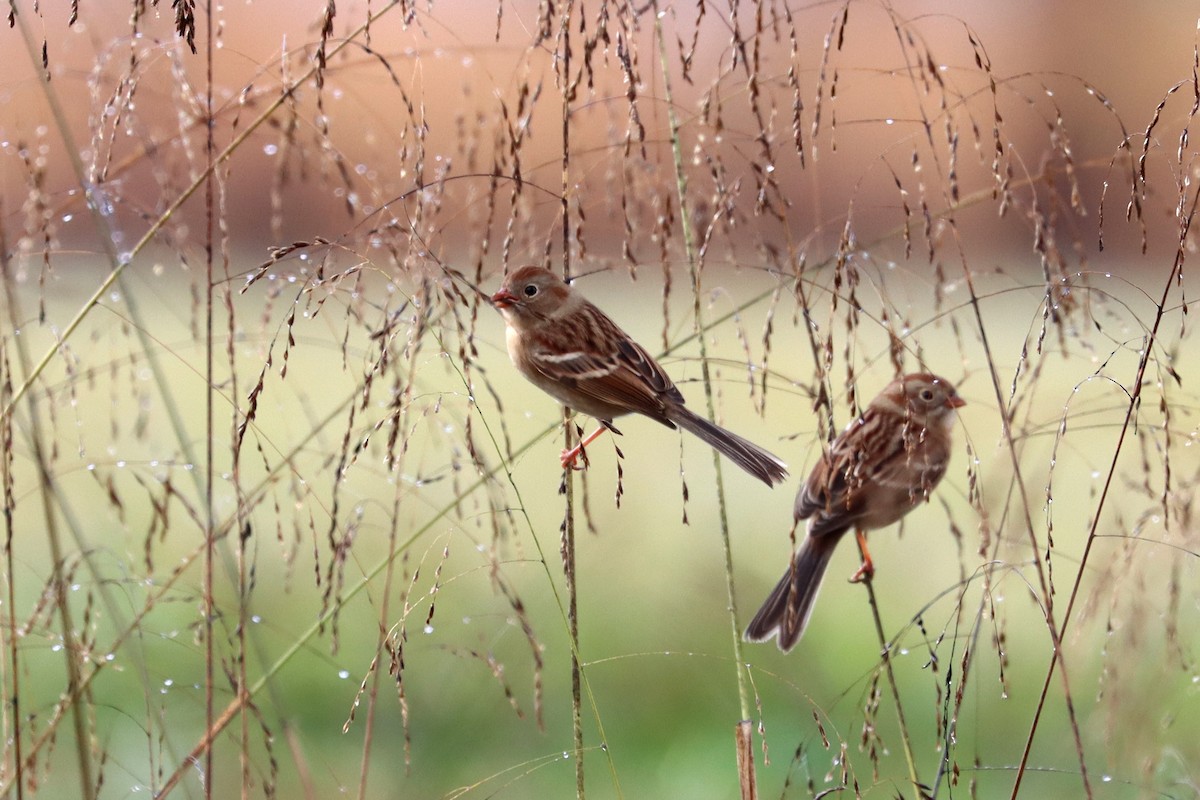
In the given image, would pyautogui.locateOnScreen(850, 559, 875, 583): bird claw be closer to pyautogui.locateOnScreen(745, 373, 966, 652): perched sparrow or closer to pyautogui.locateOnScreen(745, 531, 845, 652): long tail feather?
pyautogui.locateOnScreen(745, 373, 966, 652): perched sparrow

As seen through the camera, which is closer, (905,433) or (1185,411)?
(905,433)

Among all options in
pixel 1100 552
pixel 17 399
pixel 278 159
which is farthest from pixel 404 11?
pixel 1100 552

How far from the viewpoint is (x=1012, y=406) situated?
1.96 meters

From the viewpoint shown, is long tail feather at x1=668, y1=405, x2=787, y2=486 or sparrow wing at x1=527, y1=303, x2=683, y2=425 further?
sparrow wing at x1=527, y1=303, x2=683, y2=425

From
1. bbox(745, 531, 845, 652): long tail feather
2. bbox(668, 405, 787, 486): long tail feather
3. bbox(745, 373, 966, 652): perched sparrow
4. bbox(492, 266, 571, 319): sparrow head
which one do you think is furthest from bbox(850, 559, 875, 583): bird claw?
bbox(492, 266, 571, 319): sparrow head

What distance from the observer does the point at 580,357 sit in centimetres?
304

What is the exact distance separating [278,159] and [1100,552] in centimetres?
200

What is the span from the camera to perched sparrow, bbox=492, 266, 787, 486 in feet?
9.73

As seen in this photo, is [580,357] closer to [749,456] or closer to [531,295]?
[531,295]

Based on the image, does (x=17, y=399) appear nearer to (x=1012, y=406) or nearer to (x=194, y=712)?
(x=1012, y=406)

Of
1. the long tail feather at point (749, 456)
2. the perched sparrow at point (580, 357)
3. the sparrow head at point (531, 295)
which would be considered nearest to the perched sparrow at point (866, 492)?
the long tail feather at point (749, 456)

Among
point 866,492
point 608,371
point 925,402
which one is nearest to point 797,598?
point 866,492

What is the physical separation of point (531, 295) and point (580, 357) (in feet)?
0.94

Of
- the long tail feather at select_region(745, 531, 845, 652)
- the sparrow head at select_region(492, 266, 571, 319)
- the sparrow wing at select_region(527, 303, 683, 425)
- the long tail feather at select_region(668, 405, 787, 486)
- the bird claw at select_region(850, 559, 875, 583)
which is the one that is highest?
the sparrow head at select_region(492, 266, 571, 319)
